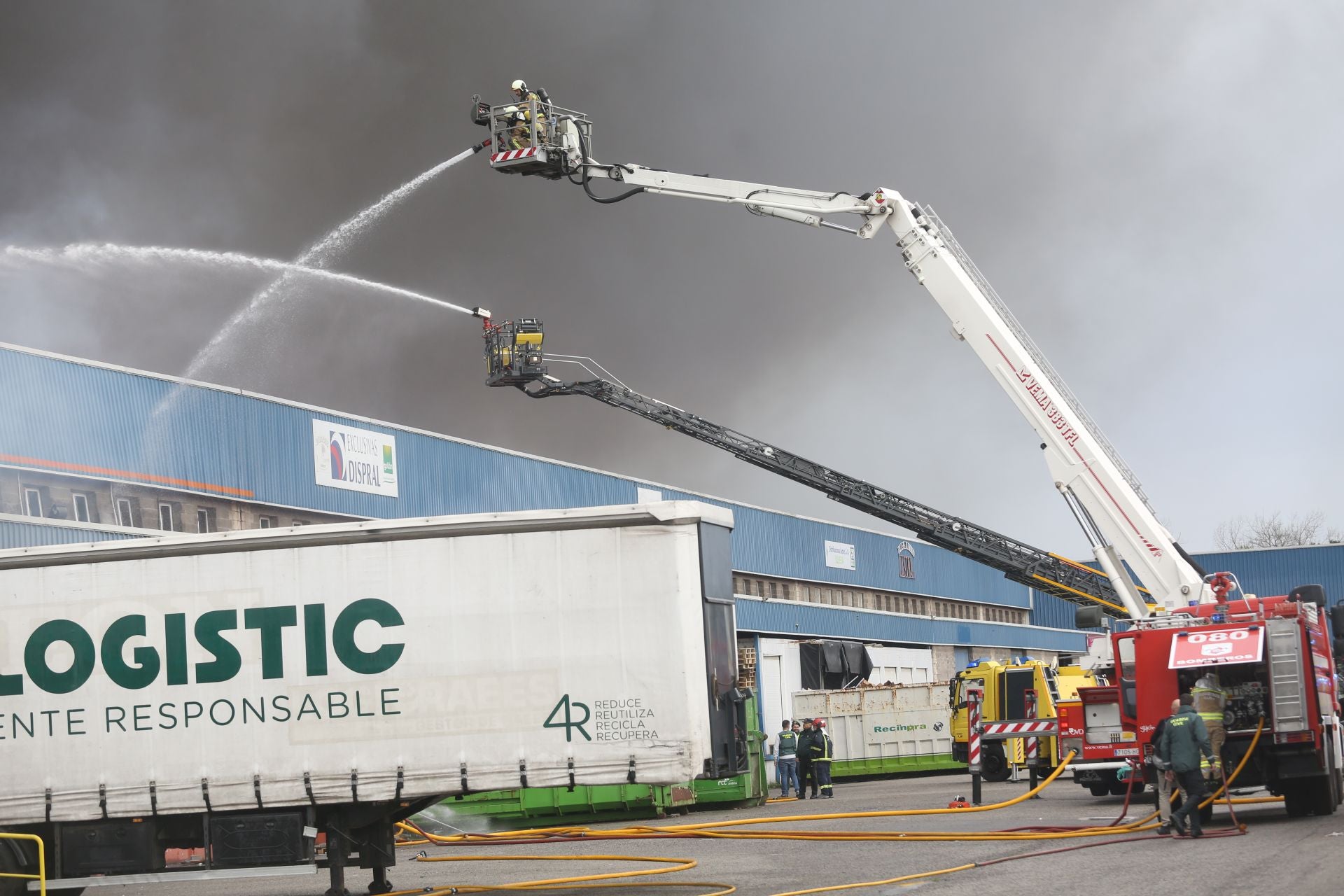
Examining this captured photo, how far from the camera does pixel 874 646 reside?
50.8 m

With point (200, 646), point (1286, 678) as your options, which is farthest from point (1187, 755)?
point (200, 646)

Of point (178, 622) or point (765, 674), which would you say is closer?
point (178, 622)

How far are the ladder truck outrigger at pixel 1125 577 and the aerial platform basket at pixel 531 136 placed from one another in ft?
0.07

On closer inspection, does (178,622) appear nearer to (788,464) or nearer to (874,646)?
(788,464)

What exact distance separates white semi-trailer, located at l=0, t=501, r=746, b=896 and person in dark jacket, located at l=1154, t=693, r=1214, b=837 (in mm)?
5445

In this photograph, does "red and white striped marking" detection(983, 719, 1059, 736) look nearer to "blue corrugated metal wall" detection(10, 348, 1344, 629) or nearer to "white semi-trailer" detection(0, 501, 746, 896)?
"white semi-trailer" detection(0, 501, 746, 896)

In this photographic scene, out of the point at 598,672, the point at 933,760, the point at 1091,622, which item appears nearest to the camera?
the point at 598,672

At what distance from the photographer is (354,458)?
38250 millimetres

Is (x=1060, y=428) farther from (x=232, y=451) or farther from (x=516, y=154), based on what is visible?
(x=232, y=451)

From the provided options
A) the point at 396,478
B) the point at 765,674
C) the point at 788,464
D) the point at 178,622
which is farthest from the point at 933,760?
the point at 178,622

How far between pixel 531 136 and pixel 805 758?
14805mm

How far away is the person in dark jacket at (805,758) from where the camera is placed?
96.9 feet

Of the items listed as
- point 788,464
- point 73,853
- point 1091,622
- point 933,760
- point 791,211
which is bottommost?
point 933,760

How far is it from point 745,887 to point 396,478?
27579mm
